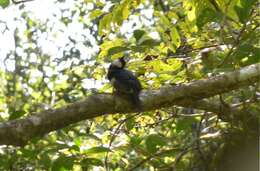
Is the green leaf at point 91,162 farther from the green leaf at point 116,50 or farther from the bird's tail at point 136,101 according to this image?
the green leaf at point 116,50

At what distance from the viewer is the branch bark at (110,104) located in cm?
219

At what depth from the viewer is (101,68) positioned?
3012 mm

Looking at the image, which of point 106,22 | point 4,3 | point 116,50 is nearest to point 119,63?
point 116,50

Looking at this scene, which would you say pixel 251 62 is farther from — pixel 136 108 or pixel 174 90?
pixel 136 108

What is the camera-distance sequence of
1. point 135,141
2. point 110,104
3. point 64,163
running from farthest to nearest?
point 135,141, point 64,163, point 110,104

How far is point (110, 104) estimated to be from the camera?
2.37 meters

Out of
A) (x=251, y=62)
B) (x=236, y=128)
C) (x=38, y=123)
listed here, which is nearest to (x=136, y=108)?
(x=38, y=123)

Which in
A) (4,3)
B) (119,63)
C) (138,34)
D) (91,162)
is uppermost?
(4,3)

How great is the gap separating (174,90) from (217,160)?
131 centimetres

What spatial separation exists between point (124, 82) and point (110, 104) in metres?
0.22

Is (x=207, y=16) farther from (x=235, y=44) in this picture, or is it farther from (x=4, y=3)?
(x=4, y=3)

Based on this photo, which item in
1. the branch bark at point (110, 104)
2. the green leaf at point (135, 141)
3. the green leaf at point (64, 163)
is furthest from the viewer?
the green leaf at point (135, 141)

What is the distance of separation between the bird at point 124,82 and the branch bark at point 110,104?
4 cm

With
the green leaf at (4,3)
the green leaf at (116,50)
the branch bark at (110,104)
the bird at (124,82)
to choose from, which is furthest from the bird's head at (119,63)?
the green leaf at (4,3)
